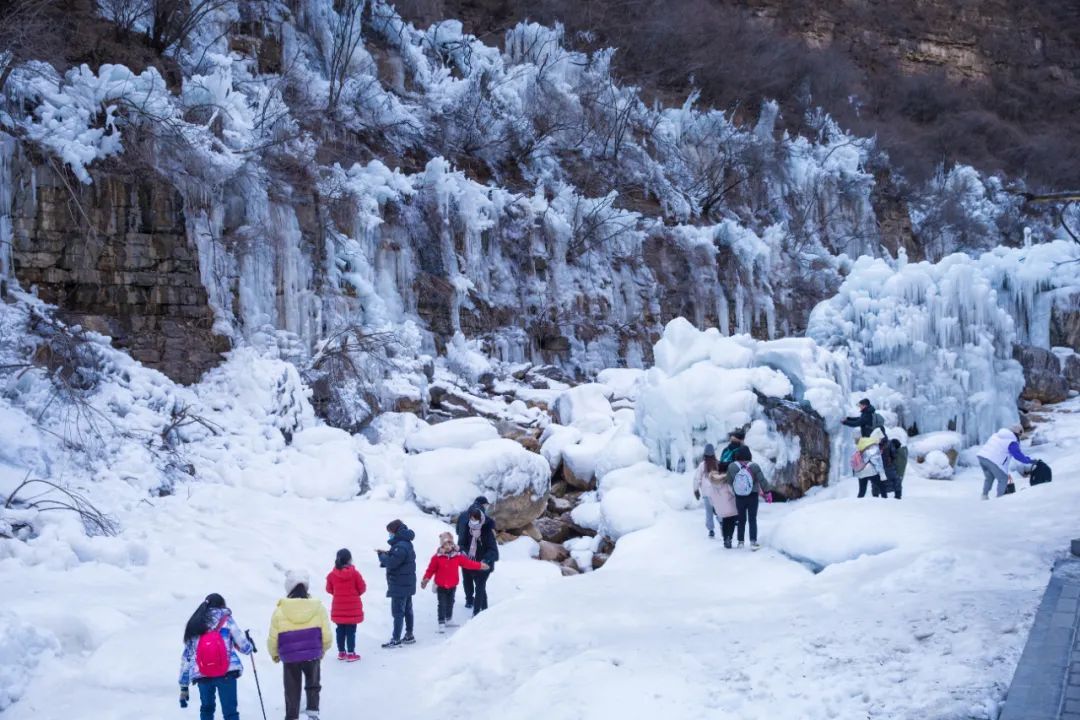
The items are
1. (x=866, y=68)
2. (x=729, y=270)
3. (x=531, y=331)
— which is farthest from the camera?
(x=866, y=68)

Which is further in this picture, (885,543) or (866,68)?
(866,68)

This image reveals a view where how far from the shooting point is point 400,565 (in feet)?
22.2

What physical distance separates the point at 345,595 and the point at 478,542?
173 cm

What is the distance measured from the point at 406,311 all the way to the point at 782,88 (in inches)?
955

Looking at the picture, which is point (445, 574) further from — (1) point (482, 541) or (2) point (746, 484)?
(2) point (746, 484)

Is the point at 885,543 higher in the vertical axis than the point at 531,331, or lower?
lower

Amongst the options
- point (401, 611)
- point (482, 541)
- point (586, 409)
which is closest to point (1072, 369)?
point (586, 409)

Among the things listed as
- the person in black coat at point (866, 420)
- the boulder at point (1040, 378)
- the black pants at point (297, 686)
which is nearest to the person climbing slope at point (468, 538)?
the black pants at point (297, 686)

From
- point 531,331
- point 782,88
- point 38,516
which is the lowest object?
point 38,516

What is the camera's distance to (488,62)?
25.7m

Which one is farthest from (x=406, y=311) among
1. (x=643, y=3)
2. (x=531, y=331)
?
(x=643, y=3)

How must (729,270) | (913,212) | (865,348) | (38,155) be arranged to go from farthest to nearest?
(913,212)
(729,270)
(865,348)
(38,155)

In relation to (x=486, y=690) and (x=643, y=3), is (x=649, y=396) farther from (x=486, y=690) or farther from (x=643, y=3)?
(x=643, y=3)

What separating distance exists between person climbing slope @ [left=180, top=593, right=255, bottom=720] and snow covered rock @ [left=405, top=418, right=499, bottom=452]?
8062mm
